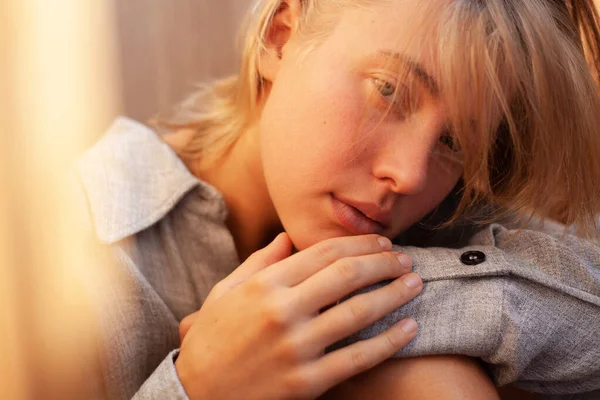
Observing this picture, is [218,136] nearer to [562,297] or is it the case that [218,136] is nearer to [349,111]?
[349,111]

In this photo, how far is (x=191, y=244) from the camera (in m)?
0.89

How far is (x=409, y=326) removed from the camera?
2.04 feet

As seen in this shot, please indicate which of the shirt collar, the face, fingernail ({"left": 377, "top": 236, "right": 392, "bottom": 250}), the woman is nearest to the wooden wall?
the shirt collar

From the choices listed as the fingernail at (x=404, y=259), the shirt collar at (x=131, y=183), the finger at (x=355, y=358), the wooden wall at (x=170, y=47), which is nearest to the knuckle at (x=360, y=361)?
the finger at (x=355, y=358)

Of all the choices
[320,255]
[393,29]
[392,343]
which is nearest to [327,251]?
[320,255]

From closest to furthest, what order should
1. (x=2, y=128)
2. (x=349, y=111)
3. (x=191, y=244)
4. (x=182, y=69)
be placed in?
(x=2, y=128), (x=349, y=111), (x=191, y=244), (x=182, y=69)

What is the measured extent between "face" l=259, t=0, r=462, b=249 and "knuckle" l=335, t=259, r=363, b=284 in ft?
0.29

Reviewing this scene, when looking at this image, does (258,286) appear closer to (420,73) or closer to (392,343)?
(392,343)

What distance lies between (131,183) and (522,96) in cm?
49

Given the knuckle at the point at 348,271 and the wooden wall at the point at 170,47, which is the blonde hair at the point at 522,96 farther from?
the wooden wall at the point at 170,47

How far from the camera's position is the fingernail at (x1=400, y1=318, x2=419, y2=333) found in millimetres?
620

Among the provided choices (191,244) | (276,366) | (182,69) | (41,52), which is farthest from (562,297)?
(182,69)

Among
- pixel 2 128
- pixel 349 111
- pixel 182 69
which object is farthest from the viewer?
pixel 182 69

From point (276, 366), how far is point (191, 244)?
0.32 metres
